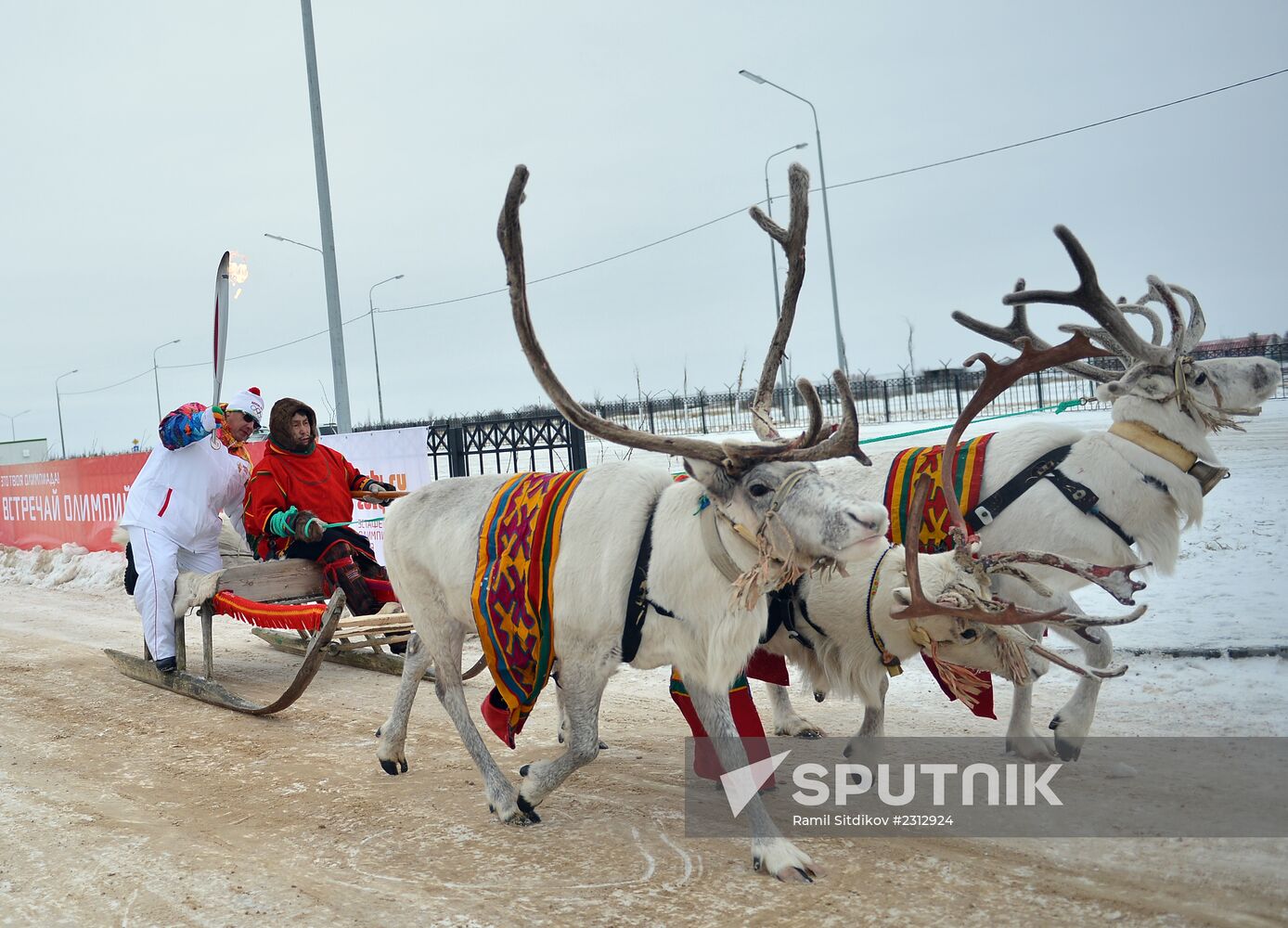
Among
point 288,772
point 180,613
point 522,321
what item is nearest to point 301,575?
point 180,613

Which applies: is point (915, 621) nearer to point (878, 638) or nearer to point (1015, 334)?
point (878, 638)

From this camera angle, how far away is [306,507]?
299 inches

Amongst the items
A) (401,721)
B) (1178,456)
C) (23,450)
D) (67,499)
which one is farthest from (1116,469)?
(23,450)

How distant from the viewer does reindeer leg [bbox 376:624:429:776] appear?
5367 millimetres

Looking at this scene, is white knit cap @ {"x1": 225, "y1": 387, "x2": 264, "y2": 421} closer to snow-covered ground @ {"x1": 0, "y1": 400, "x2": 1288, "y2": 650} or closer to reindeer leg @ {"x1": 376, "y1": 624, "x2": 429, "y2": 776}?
reindeer leg @ {"x1": 376, "y1": 624, "x2": 429, "y2": 776}

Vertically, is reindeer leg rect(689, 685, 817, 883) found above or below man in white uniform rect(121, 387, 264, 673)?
below

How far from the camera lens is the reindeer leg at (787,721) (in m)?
5.88

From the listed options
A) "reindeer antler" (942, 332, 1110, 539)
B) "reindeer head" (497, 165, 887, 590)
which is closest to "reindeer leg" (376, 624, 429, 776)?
"reindeer head" (497, 165, 887, 590)

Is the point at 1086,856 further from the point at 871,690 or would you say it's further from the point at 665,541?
the point at 665,541

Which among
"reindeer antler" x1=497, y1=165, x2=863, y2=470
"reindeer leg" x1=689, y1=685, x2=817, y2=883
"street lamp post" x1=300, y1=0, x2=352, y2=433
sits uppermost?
"street lamp post" x1=300, y1=0, x2=352, y2=433

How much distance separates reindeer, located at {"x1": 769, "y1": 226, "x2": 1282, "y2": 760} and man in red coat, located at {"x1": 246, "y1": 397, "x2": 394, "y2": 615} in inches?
173

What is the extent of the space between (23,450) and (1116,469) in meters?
45.6

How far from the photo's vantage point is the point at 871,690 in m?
4.68

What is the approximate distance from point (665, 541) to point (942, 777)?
1894mm
